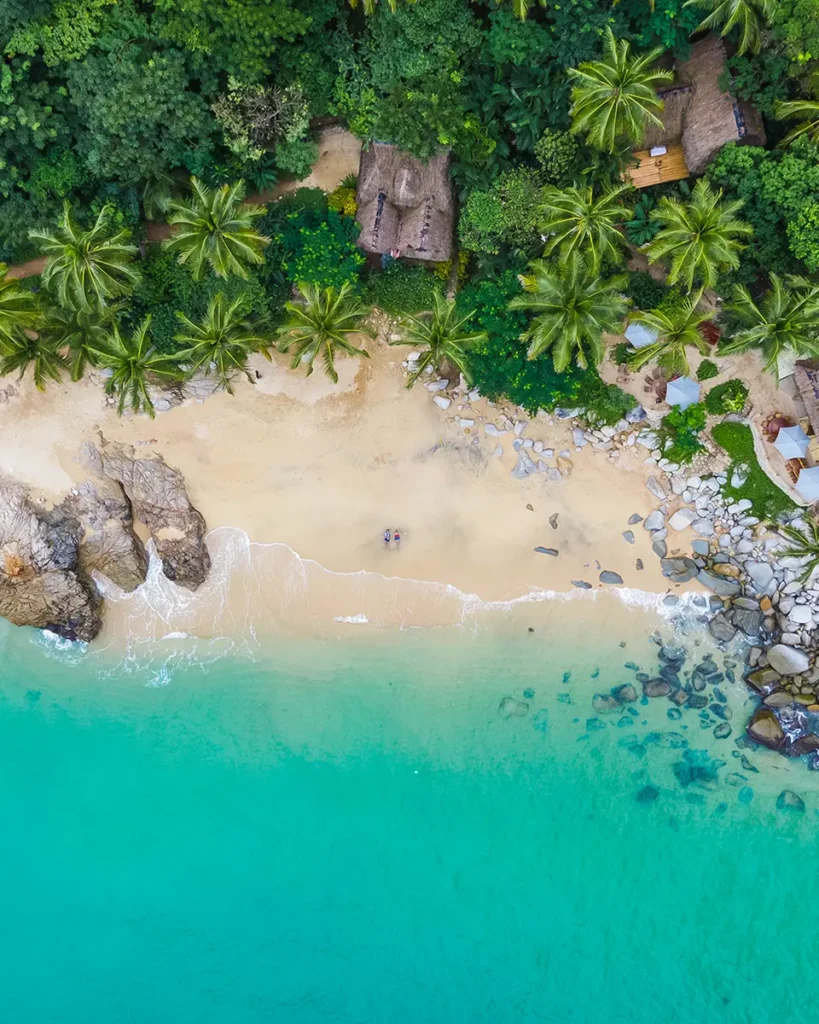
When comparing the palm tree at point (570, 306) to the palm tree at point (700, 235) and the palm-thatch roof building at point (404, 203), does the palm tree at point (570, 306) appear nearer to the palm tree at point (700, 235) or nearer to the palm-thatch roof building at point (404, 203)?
the palm tree at point (700, 235)

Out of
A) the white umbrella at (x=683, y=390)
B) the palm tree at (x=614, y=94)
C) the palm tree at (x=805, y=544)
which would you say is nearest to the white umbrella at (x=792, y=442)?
the palm tree at (x=805, y=544)

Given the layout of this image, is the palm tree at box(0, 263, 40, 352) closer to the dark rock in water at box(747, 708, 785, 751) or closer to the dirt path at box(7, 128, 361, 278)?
the dirt path at box(7, 128, 361, 278)

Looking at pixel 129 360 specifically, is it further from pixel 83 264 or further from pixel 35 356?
pixel 35 356

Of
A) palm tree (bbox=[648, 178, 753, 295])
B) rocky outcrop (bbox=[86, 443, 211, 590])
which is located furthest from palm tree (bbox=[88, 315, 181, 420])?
palm tree (bbox=[648, 178, 753, 295])

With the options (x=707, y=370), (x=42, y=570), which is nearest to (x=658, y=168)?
(x=707, y=370)

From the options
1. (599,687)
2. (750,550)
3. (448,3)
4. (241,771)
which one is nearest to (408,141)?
(448,3)

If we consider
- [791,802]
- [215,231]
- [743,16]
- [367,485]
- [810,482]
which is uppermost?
[743,16]
